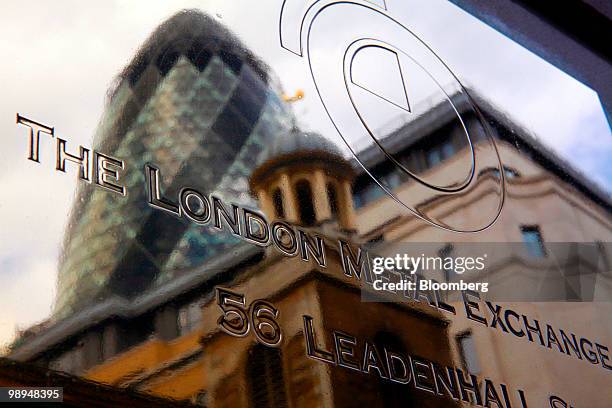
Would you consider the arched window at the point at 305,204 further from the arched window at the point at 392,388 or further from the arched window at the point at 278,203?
the arched window at the point at 392,388

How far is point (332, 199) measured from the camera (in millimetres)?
2828

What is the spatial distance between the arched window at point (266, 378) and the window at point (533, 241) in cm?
116

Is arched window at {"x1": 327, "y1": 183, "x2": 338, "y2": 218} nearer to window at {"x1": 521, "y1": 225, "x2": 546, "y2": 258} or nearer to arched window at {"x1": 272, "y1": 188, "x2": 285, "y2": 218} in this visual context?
arched window at {"x1": 272, "y1": 188, "x2": 285, "y2": 218}

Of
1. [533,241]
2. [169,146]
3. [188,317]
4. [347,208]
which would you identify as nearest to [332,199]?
[347,208]

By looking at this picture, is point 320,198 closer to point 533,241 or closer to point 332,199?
point 332,199

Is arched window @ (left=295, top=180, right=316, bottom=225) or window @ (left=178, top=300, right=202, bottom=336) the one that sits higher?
arched window @ (left=295, top=180, right=316, bottom=225)

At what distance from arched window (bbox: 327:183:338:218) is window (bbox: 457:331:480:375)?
0.51 metres

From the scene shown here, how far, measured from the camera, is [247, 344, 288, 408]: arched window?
2416 millimetres

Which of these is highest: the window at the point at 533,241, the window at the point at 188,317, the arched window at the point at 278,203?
the window at the point at 533,241

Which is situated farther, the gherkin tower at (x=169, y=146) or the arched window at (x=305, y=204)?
the arched window at (x=305, y=204)

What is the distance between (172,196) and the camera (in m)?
2.43

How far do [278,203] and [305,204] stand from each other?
0.11 meters

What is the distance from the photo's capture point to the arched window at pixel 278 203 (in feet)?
8.72

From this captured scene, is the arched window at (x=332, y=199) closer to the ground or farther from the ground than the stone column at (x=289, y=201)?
farther from the ground
